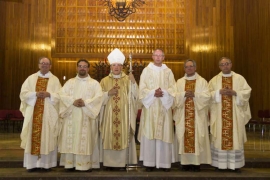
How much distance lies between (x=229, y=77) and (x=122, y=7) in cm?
386

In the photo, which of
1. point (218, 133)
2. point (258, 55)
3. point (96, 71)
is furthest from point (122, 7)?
point (258, 55)

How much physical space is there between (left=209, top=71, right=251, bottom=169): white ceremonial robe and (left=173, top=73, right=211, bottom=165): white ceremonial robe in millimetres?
137

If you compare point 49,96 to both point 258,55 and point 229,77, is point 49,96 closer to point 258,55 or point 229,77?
point 229,77

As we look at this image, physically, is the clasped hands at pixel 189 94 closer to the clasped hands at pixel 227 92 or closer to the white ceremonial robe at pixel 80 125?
the clasped hands at pixel 227 92

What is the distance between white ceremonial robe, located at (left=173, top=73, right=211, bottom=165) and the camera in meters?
6.03

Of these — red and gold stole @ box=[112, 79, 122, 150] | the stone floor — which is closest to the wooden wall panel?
the stone floor

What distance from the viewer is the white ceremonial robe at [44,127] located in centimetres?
599

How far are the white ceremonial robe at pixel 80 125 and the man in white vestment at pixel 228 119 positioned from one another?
1901 millimetres

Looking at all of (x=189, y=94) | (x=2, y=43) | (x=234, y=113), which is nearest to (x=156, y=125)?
(x=189, y=94)

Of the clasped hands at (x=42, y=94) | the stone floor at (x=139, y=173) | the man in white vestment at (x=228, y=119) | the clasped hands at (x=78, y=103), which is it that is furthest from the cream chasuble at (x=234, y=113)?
the clasped hands at (x=42, y=94)

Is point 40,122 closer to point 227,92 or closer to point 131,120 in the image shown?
point 131,120

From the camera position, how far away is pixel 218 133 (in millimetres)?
6152

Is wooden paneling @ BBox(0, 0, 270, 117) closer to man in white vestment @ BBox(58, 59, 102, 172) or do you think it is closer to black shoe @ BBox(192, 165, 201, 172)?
black shoe @ BBox(192, 165, 201, 172)

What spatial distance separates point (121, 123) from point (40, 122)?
129cm
